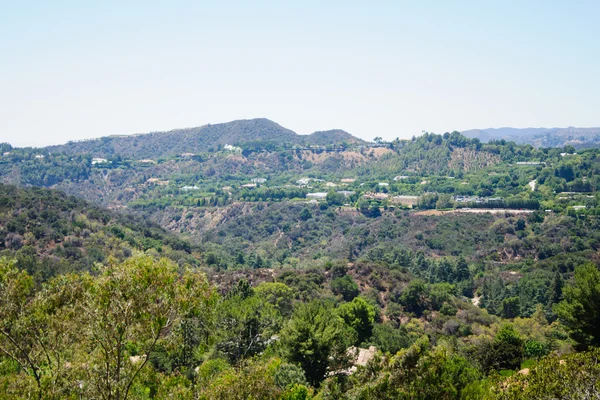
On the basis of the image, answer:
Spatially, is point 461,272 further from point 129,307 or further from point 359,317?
point 129,307

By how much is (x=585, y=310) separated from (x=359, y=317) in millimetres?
15191

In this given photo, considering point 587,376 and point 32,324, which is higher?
point 32,324

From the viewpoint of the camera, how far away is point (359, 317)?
3559 centimetres

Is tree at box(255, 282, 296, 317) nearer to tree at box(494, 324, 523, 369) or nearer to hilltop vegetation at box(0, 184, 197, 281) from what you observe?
hilltop vegetation at box(0, 184, 197, 281)

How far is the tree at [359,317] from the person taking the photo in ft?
115

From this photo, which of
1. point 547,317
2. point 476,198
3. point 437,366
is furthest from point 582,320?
point 476,198

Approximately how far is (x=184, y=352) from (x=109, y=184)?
475 ft

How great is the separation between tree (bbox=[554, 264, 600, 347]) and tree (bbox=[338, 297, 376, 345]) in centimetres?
1327

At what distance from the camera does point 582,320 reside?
2666 centimetres

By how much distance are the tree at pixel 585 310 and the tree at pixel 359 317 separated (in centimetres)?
1327

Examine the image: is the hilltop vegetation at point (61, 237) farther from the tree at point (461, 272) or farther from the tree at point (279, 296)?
the tree at point (461, 272)

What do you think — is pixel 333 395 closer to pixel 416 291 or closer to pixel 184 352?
pixel 184 352

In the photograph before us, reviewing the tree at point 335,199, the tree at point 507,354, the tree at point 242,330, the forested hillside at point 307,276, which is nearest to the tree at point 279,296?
the forested hillside at point 307,276

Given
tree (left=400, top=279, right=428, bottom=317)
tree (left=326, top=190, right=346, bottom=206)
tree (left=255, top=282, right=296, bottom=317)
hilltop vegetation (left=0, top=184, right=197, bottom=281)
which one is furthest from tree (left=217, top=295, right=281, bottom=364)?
tree (left=326, top=190, right=346, bottom=206)
